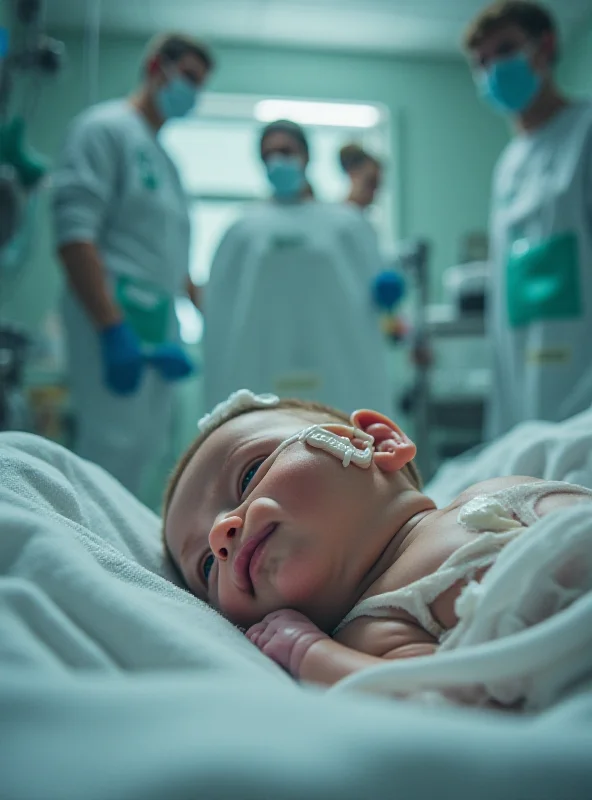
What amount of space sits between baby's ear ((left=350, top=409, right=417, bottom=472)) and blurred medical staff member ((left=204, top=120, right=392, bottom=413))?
1.47m

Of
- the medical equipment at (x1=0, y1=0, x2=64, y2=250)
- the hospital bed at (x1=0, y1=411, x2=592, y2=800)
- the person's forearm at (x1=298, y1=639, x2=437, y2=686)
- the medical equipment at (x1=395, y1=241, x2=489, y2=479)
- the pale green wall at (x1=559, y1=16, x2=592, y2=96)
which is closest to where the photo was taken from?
the hospital bed at (x1=0, y1=411, x2=592, y2=800)

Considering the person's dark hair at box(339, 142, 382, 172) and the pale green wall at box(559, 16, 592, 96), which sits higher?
the pale green wall at box(559, 16, 592, 96)

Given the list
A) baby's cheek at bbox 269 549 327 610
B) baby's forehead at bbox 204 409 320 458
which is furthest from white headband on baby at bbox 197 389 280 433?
baby's cheek at bbox 269 549 327 610

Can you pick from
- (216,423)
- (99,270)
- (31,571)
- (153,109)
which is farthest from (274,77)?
(31,571)

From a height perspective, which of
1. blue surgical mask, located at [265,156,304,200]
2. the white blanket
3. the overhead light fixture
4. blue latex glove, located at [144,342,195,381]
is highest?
the overhead light fixture

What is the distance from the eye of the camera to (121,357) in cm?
190

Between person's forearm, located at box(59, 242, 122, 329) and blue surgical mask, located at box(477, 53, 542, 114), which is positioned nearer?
person's forearm, located at box(59, 242, 122, 329)

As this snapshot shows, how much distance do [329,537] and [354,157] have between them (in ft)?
8.83

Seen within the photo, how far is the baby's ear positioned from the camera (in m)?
0.73

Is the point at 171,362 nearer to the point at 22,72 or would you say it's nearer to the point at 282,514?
the point at 22,72

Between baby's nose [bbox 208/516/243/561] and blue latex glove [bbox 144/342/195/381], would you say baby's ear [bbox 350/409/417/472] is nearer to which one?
baby's nose [bbox 208/516/243/561]

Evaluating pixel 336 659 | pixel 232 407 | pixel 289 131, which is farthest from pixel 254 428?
pixel 289 131

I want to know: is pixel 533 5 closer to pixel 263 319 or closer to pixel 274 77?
pixel 263 319

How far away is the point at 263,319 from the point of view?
2.35 m
